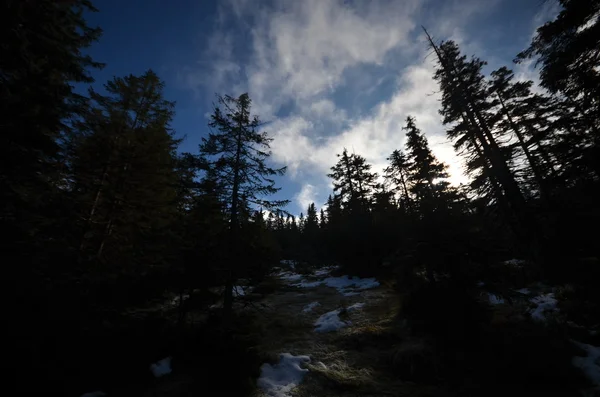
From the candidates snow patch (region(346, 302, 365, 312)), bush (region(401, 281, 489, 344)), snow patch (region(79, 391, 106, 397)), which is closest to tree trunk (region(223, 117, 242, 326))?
snow patch (region(79, 391, 106, 397))

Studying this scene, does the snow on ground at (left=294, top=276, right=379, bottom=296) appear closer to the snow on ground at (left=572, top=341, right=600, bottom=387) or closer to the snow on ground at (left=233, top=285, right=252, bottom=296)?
the snow on ground at (left=233, top=285, right=252, bottom=296)

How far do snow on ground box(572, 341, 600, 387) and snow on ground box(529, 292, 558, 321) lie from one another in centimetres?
172

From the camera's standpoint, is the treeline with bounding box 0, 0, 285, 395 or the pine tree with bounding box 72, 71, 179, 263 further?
the pine tree with bounding box 72, 71, 179, 263

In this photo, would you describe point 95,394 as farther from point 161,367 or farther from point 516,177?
point 516,177

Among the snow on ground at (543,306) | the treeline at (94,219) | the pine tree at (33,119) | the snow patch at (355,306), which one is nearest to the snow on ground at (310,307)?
the snow patch at (355,306)

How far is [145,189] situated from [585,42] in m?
18.1

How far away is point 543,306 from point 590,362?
14.3 feet

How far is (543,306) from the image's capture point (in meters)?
9.66

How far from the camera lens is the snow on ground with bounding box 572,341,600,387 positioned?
18.4ft

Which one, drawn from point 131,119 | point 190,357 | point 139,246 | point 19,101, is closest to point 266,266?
point 190,357

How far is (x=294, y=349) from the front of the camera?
939cm

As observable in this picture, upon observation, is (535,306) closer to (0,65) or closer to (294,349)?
(294,349)

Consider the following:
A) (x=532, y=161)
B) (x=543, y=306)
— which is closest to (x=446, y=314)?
(x=543, y=306)

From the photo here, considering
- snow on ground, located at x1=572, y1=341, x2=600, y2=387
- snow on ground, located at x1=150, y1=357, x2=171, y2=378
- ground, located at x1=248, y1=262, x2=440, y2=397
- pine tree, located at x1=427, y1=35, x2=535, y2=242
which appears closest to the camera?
snow on ground, located at x1=572, y1=341, x2=600, y2=387
